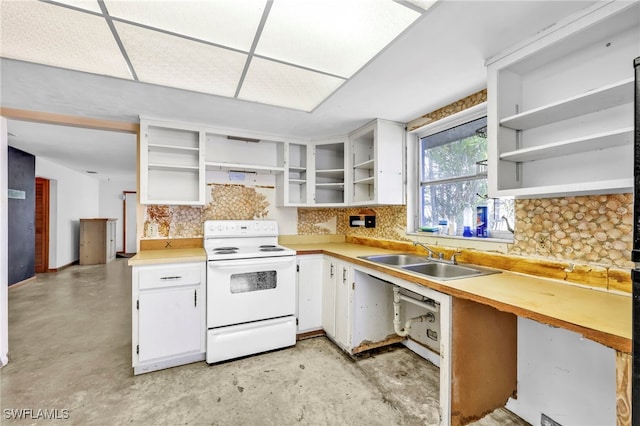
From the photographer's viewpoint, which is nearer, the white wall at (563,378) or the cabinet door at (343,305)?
the white wall at (563,378)

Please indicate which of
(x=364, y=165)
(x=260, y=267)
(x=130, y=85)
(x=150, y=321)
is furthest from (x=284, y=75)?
(x=150, y=321)

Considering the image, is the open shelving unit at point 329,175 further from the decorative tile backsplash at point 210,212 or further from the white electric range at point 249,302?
the white electric range at point 249,302

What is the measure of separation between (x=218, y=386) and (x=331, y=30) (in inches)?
95.6

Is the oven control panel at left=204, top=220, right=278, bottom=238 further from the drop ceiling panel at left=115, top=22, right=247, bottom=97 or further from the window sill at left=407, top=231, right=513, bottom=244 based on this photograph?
the window sill at left=407, top=231, right=513, bottom=244

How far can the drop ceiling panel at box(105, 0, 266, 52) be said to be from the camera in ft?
3.97

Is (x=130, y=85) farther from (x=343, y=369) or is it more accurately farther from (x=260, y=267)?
(x=343, y=369)

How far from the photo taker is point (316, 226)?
3.53 meters

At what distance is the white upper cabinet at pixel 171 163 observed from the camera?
100 inches

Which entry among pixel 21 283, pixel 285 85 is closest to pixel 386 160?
pixel 285 85

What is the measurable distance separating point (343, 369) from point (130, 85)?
8.84 feet

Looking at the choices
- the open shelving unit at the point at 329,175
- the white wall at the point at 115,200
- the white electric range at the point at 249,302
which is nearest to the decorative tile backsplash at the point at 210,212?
the white electric range at the point at 249,302

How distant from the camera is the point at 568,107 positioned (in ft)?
4.34

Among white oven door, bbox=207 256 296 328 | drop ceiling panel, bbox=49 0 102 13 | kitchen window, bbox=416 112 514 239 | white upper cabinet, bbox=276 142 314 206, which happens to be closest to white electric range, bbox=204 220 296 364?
white oven door, bbox=207 256 296 328
